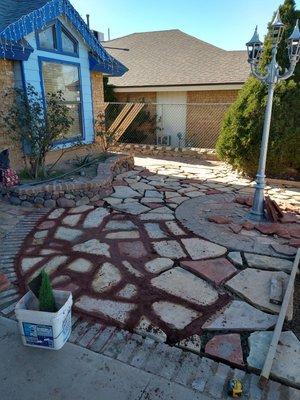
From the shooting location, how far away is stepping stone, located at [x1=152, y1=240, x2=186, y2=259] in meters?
3.53

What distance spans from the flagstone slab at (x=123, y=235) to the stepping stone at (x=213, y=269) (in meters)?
0.90

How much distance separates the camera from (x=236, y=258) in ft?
11.4

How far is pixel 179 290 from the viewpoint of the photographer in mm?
2873

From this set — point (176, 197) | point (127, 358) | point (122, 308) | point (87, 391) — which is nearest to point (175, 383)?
point (127, 358)

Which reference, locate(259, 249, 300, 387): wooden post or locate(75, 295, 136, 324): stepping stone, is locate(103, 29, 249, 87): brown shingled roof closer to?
locate(259, 249, 300, 387): wooden post

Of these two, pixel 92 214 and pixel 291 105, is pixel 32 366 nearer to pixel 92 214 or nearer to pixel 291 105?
pixel 92 214

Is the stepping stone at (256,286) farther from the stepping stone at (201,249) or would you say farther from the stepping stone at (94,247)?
the stepping stone at (94,247)

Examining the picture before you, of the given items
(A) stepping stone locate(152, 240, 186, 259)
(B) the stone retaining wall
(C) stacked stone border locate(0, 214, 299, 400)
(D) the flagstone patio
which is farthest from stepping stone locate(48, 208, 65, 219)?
(B) the stone retaining wall

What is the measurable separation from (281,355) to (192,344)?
62 cm

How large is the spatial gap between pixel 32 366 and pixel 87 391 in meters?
0.44

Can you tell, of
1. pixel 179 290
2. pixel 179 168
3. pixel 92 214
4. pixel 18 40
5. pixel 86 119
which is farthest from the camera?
pixel 179 168

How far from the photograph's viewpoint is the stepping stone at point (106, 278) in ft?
9.50

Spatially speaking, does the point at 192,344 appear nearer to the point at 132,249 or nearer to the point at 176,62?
the point at 132,249

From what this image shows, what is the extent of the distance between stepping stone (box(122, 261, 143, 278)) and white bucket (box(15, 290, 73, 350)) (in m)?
1.01
